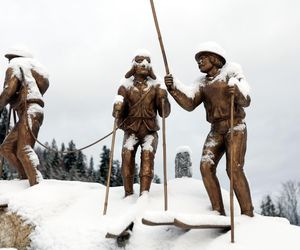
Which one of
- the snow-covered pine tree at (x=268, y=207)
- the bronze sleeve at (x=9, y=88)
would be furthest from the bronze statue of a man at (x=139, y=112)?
the snow-covered pine tree at (x=268, y=207)

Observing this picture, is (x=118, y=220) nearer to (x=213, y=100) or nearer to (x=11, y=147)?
(x=213, y=100)

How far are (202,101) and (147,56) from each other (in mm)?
1235

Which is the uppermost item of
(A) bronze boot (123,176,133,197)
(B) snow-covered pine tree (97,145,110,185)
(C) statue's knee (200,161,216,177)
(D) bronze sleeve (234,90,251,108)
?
(B) snow-covered pine tree (97,145,110,185)

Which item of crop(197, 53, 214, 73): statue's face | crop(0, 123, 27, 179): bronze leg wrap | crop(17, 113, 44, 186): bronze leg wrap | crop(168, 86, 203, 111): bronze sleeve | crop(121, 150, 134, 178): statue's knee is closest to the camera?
crop(197, 53, 214, 73): statue's face

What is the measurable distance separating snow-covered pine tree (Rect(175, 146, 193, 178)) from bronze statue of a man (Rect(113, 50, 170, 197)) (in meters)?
1.10

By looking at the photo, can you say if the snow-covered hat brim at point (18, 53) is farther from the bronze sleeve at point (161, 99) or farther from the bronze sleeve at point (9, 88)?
the bronze sleeve at point (161, 99)

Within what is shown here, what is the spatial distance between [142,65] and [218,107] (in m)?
1.51

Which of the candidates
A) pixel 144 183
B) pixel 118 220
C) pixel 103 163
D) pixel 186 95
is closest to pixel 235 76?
pixel 186 95

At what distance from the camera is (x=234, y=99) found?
5.97 m

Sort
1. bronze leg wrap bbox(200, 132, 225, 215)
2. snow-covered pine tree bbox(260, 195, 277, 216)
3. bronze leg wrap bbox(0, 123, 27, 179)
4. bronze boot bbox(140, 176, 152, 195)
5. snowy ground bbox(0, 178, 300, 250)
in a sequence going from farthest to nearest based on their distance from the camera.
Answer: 1. snow-covered pine tree bbox(260, 195, 277, 216)
2. bronze leg wrap bbox(0, 123, 27, 179)
3. bronze boot bbox(140, 176, 152, 195)
4. bronze leg wrap bbox(200, 132, 225, 215)
5. snowy ground bbox(0, 178, 300, 250)

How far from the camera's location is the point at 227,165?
235 inches

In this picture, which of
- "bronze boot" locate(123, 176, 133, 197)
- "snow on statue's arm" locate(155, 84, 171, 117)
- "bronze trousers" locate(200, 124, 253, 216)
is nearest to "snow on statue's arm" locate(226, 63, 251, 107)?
"bronze trousers" locate(200, 124, 253, 216)

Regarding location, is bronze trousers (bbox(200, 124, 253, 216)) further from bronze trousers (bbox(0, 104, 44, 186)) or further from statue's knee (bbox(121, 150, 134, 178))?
bronze trousers (bbox(0, 104, 44, 186))

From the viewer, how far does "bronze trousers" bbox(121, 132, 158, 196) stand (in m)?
6.64
